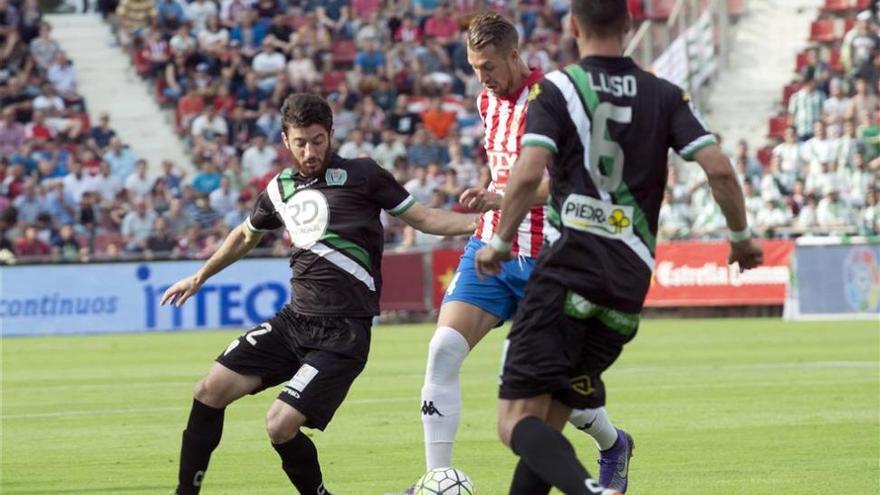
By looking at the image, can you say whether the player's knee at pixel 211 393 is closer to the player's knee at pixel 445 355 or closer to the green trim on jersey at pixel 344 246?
the green trim on jersey at pixel 344 246

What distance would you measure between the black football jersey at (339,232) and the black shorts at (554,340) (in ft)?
7.23

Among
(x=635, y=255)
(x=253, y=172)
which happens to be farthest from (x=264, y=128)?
(x=635, y=255)

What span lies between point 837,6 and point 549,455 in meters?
31.5

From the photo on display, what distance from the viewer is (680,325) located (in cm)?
2709

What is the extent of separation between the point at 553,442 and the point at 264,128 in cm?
2726

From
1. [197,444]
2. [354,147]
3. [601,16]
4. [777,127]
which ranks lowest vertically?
[777,127]

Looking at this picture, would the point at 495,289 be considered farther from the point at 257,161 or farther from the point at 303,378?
the point at 257,161

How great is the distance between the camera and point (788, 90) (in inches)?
1388

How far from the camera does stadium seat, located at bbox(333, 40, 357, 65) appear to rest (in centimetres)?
3619

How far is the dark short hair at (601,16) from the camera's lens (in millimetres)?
6766

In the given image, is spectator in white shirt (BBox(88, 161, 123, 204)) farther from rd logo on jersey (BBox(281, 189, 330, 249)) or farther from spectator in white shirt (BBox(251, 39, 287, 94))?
rd logo on jersey (BBox(281, 189, 330, 249))

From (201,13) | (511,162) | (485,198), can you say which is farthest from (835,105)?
(485,198)

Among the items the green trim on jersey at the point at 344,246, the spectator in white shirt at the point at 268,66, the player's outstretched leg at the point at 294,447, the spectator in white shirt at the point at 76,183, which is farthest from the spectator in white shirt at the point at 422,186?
the player's outstretched leg at the point at 294,447

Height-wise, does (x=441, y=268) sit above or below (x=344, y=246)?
below
